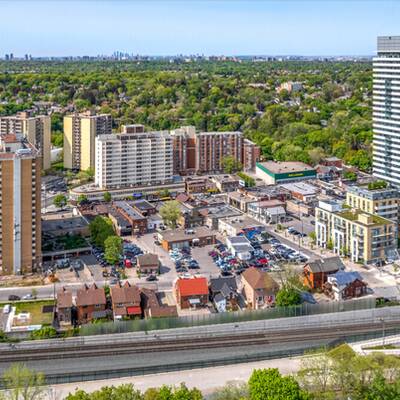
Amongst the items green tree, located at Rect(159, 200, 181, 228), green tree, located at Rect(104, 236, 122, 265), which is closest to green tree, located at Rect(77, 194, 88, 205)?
green tree, located at Rect(159, 200, 181, 228)

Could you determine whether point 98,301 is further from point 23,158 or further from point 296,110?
point 296,110

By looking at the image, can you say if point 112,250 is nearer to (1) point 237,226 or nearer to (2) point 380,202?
(1) point 237,226

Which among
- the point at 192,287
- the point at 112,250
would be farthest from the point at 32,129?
the point at 192,287

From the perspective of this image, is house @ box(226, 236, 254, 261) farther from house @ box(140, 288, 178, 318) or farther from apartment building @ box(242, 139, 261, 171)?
apartment building @ box(242, 139, 261, 171)

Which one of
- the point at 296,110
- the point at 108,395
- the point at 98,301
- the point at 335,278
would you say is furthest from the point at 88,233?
the point at 296,110

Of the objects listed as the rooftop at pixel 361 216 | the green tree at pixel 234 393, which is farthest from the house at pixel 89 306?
the rooftop at pixel 361 216

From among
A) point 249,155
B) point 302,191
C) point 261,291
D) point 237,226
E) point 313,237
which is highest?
point 249,155
